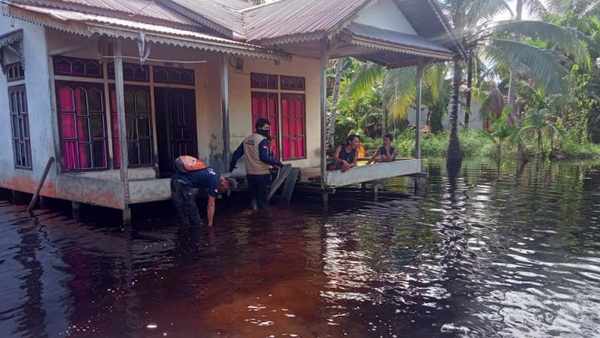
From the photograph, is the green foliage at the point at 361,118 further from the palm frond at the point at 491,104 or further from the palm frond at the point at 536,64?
the palm frond at the point at 536,64

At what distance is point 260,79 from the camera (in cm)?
1186

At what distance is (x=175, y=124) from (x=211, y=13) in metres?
2.68

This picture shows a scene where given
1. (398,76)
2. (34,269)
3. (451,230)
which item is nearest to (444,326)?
(451,230)

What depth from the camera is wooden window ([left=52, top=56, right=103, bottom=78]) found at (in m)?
8.93

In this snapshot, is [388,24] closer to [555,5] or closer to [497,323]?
[497,323]

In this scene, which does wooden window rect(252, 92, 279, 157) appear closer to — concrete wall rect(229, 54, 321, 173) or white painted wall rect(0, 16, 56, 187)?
concrete wall rect(229, 54, 321, 173)

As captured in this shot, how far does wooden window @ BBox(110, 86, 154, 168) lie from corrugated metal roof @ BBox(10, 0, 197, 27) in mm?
1438

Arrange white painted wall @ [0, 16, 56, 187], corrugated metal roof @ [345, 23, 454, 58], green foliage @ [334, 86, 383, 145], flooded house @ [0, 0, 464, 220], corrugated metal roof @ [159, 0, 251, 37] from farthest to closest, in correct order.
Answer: green foliage @ [334, 86, 383, 145] < corrugated metal roof @ [159, 0, 251, 37] < corrugated metal roof @ [345, 23, 454, 58] < white painted wall @ [0, 16, 56, 187] < flooded house @ [0, 0, 464, 220]

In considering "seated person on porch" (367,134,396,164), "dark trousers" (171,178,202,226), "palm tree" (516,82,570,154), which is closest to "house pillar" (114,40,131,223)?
"dark trousers" (171,178,202,226)

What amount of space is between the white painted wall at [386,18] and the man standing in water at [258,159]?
3.51 metres

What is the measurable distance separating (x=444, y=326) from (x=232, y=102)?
26.6ft

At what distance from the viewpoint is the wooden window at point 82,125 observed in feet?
29.8

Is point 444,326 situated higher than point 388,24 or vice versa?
point 388,24

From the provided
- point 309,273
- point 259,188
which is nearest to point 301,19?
point 259,188
